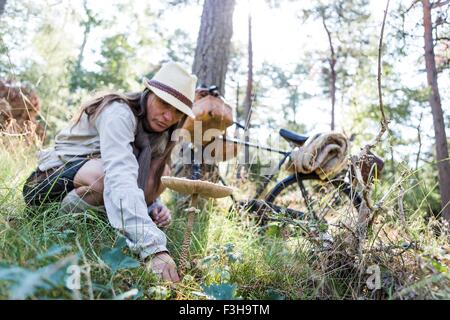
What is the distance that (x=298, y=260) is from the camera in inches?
74.2

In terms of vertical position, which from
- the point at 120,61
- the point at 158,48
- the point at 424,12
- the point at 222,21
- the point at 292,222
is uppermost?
the point at 158,48

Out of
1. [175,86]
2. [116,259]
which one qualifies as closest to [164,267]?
[116,259]

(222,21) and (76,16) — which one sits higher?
(76,16)

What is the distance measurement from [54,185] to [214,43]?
106 inches

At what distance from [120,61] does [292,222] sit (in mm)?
10672

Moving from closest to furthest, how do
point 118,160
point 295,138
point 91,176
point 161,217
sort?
point 118,160 → point 91,176 → point 161,217 → point 295,138

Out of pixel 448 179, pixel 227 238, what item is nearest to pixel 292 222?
pixel 227 238

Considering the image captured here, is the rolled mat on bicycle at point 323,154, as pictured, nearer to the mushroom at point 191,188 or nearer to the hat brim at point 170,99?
the hat brim at point 170,99

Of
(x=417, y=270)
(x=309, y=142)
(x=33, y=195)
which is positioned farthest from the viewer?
(x=309, y=142)

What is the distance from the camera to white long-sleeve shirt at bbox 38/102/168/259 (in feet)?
5.65

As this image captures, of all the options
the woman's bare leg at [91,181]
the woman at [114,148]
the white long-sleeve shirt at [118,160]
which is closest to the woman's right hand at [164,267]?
the white long-sleeve shirt at [118,160]

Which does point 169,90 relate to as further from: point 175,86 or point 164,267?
point 164,267

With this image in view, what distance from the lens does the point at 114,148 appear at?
200 centimetres

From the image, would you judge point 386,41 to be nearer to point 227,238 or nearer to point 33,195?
point 227,238
